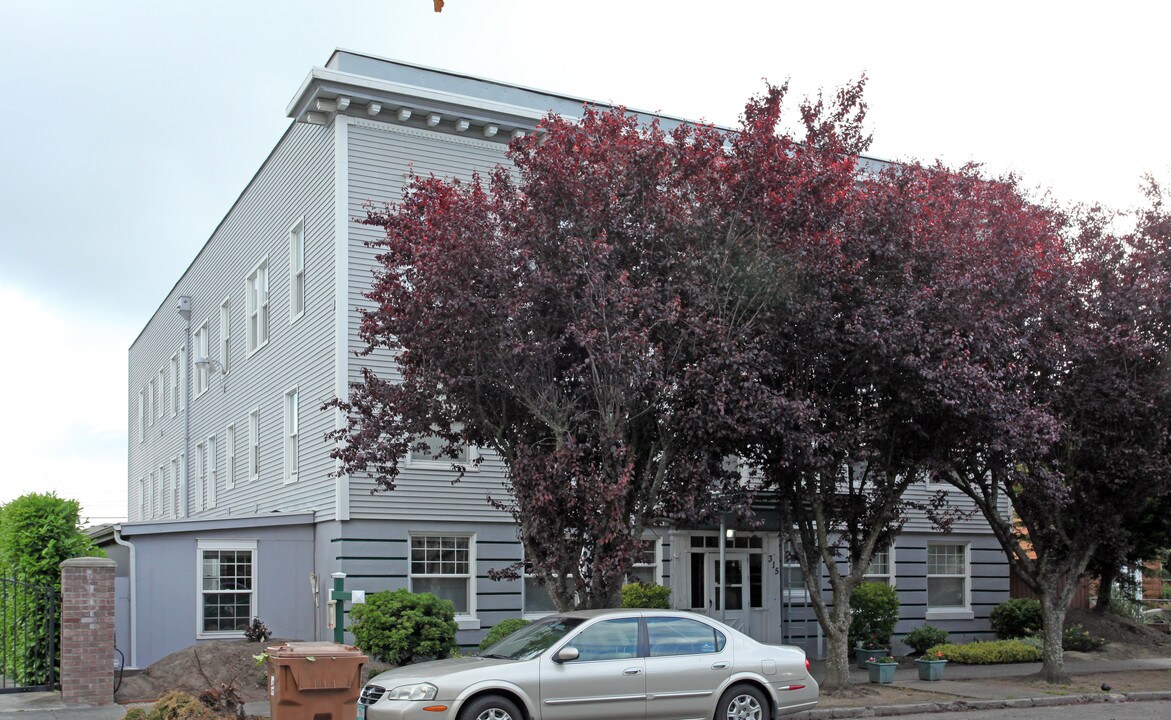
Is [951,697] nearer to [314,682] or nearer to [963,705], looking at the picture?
[963,705]

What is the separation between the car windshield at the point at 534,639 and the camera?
1230 cm

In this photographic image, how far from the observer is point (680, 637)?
504 inches

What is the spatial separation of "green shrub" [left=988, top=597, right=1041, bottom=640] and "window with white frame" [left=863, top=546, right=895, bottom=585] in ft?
8.90

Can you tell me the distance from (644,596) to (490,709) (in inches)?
429

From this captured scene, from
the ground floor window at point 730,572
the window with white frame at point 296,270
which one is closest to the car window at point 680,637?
the ground floor window at point 730,572

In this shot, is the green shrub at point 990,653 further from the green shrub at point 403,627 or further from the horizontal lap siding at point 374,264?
the green shrub at point 403,627

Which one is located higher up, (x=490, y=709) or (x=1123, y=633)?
(x=490, y=709)

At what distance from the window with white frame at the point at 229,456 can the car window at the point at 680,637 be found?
18268 mm

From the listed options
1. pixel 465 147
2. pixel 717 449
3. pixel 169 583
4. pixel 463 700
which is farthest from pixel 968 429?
pixel 169 583

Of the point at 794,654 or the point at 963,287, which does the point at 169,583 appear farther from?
the point at 963,287

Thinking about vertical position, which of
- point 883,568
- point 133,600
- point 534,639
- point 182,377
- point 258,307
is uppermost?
point 258,307

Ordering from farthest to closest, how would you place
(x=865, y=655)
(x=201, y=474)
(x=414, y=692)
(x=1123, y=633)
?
1. (x=201, y=474)
2. (x=1123, y=633)
3. (x=865, y=655)
4. (x=414, y=692)

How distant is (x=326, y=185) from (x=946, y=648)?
1520cm

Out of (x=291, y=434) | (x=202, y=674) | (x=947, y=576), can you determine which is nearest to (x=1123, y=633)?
(x=947, y=576)
